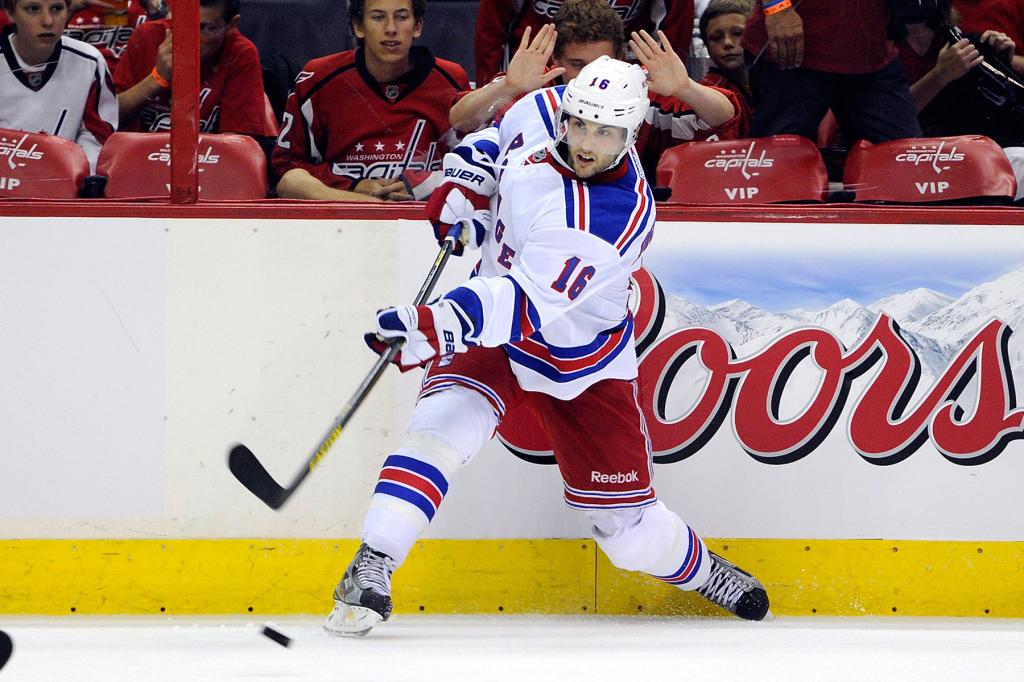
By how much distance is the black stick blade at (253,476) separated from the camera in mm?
2350

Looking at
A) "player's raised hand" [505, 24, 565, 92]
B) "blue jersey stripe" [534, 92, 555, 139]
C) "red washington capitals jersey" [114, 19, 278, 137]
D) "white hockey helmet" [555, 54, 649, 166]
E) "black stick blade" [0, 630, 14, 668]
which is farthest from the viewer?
"red washington capitals jersey" [114, 19, 278, 137]

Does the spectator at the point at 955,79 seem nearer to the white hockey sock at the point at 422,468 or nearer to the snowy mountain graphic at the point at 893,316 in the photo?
the snowy mountain graphic at the point at 893,316

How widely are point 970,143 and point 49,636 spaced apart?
2.37 meters

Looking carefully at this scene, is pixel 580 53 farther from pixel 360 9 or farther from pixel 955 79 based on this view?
pixel 955 79

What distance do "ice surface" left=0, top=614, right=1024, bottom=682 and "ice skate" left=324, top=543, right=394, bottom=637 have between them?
0.04m

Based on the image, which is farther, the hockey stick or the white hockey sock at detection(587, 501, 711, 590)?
the white hockey sock at detection(587, 501, 711, 590)

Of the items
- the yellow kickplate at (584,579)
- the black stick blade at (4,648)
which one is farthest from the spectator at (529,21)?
the black stick blade at (4,648)

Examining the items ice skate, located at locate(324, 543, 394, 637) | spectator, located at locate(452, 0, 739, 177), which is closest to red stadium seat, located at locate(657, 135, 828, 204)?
spectator, located at locate(452, 0, 739, 177)

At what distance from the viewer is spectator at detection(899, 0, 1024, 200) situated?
3393 mm

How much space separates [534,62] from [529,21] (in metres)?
0.59

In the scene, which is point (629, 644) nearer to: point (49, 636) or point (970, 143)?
point (49, 636)

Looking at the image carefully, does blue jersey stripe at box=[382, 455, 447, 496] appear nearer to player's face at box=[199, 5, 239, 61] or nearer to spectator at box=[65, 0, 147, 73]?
player's face at box=[199, 5, 239, 61]

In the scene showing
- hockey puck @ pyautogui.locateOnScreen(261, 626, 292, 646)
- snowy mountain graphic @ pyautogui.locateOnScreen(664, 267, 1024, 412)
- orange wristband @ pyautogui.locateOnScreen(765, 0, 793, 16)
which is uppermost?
orange wristband @ pyautogui.locateOnScreen(765, 0, 793, 16)

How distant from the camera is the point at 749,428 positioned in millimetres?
2875
